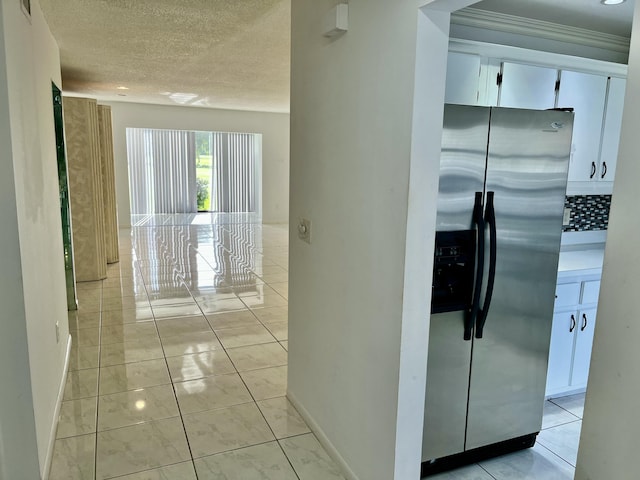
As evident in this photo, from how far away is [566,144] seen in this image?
2.33 meters

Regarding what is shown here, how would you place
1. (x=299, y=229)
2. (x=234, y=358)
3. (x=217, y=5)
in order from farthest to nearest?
(x=234, y=358) < (x=217, y=5) < (x=299, y=229)

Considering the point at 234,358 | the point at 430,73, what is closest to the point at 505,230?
the point at 430,73

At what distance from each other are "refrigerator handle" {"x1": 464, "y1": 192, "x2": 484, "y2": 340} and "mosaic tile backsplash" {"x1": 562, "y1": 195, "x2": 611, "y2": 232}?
5.55 feet

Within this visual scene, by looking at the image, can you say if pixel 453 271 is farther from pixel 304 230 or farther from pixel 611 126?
pixel 611 126

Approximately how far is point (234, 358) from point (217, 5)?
2.53m

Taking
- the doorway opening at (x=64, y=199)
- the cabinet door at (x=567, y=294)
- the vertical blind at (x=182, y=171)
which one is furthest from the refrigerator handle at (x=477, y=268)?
the vertical blind at (x=182, y=171)

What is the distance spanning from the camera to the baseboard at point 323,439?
223 centimetres

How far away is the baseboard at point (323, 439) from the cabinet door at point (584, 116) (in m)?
2.22

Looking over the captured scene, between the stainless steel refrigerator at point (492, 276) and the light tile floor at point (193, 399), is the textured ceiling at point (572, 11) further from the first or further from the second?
the light tile floor at point (193, 399)

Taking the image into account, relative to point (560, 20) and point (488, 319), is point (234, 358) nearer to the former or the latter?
point (488, 319)

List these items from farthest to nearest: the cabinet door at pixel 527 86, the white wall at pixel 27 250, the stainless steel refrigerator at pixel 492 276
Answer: the cabinet door at pixel 527 86 < the stainless steel refrigerator at pixel 492 276 < the white wall at pixel 27 250

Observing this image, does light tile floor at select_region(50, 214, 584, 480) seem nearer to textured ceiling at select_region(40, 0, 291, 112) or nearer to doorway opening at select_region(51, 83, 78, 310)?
doorway opening at select_region(51, 83, 78, 310)

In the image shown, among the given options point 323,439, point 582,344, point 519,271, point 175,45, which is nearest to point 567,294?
point 582,344

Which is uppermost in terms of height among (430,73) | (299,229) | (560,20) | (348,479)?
(560,20)
